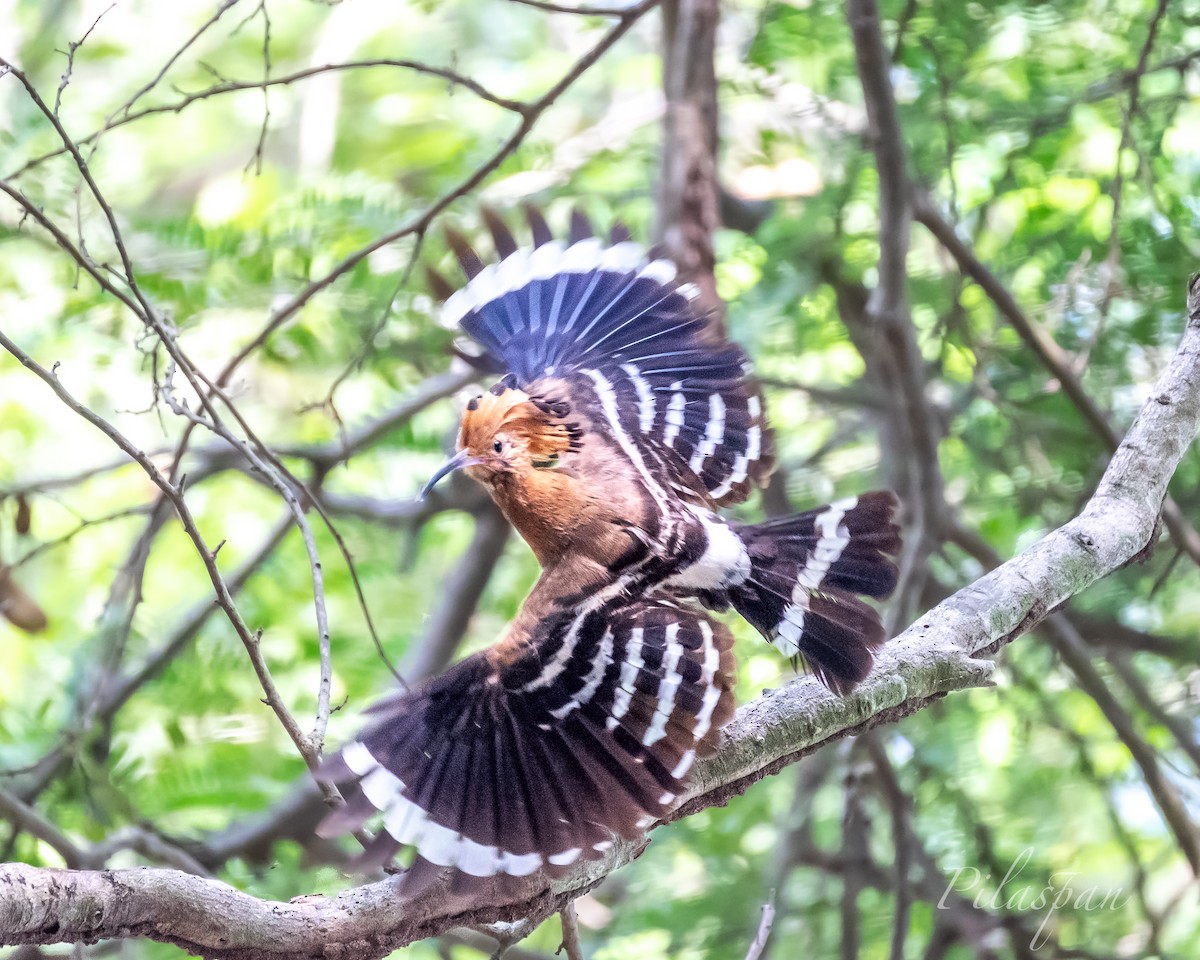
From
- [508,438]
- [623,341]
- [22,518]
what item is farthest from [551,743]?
[22,518]

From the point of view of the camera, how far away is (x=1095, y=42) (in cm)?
284

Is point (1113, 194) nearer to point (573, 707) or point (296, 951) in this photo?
point (573, 707)

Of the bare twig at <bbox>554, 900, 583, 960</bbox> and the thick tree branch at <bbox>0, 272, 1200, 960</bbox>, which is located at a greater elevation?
the thick tree branch at <bbox>0, 272, 1200, 960</bbox>

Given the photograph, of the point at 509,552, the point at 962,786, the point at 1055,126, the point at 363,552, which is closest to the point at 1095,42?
the point at 1055,126

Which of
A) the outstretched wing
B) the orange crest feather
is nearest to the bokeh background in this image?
the outstretched wing

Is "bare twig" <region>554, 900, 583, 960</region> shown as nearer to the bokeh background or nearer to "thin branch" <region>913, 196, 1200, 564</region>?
the bokeh background

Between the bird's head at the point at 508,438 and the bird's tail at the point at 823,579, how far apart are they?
1.07ft

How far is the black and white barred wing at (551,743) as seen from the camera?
138 centimetres

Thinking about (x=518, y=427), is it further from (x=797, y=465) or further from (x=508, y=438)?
(x=797, y=465)

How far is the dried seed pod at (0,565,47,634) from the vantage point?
7.49ft

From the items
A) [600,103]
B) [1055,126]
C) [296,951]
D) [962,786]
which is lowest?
[962,786]

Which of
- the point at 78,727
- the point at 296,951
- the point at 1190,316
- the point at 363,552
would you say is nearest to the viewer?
the point at 296,951

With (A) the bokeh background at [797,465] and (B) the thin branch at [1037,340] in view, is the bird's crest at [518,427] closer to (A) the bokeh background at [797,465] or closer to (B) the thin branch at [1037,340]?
(A) the bokeh background at [797,465]

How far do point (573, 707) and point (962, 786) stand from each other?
1565 millimetres
